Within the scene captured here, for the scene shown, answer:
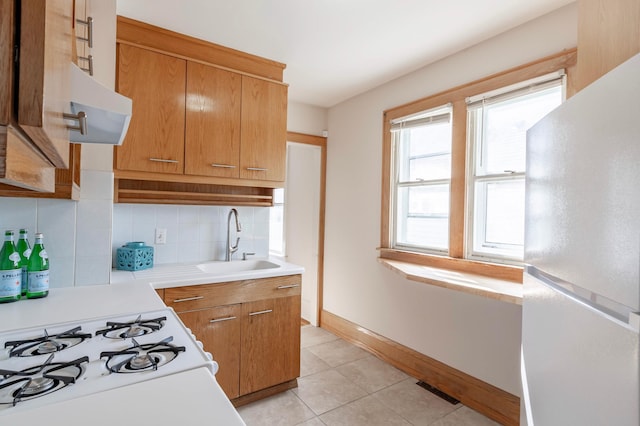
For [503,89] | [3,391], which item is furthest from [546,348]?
[503,89]

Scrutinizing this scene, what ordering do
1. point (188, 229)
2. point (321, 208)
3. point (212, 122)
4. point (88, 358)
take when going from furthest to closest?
point (321, 208) < point (188, 229) < point (212, 122) < point (88, 358)

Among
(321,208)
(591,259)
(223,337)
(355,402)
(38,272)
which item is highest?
(321,208)

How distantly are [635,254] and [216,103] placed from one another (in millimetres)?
2372

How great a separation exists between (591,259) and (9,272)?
6.29 feet

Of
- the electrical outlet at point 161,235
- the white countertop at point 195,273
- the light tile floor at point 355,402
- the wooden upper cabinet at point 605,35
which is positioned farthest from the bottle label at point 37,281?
the wooden upper cabinet at point 605,35

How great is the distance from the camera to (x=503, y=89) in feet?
6.93

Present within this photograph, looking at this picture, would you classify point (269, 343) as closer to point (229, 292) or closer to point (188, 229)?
point (229, 292)

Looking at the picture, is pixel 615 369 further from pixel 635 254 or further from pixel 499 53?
pixel 499 53

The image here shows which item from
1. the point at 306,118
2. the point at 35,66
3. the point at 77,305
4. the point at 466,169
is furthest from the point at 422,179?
the point at 35,66

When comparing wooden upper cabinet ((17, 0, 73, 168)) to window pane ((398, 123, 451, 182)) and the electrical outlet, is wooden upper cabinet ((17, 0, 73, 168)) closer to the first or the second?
the electrical outlet

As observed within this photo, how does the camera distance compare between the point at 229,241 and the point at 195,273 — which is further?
the point at 229,241

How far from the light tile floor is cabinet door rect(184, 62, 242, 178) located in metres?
1.64

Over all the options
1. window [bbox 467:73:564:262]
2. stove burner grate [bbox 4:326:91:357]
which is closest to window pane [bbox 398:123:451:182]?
window [bbox 467:73:564:262]

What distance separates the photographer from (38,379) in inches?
31.7
